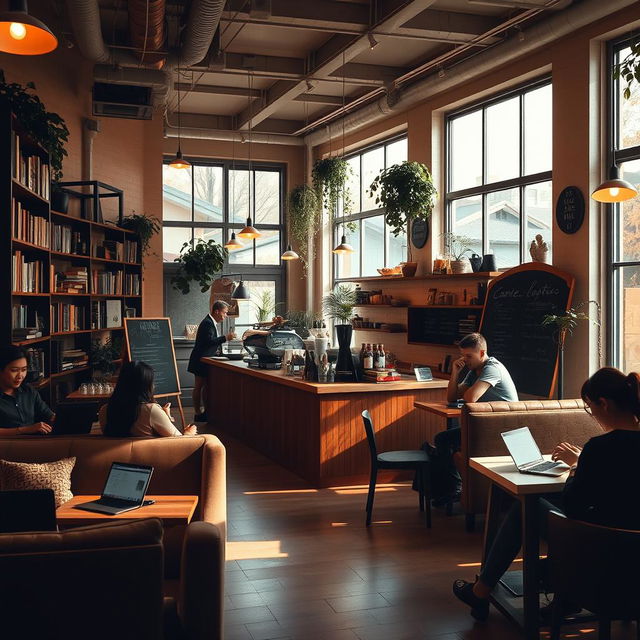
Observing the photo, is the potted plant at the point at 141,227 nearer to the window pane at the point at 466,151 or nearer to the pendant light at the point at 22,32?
the window pane at the point at 466,151

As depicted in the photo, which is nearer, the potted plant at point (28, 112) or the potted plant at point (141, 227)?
the potted plant at point (28, 112)

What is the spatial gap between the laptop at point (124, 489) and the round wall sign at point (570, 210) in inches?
215

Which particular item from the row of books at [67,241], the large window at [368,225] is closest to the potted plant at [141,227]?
the row of books at [67,241]

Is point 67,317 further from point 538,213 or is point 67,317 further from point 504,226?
point 538,213

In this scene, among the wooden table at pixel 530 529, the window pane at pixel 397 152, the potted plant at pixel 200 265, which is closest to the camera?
the wooden table at pixel 530 529

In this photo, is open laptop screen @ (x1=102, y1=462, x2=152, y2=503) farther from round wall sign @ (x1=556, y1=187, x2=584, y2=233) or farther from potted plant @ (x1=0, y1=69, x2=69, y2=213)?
round wall sign @ (x1=556, y1=187, x2=584, y2=233)

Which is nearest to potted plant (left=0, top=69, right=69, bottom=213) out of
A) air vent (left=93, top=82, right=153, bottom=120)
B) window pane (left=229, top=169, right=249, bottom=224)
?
air vent (left=93, top=82, right=153, bottom=120)

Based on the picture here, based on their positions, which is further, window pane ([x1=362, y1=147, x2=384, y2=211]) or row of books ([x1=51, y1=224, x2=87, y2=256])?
window pane ([x1=362, y1=147, x2=384, y2=211])

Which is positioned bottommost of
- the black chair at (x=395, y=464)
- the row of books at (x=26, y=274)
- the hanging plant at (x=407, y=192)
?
the black chair at (x=395, y=464)

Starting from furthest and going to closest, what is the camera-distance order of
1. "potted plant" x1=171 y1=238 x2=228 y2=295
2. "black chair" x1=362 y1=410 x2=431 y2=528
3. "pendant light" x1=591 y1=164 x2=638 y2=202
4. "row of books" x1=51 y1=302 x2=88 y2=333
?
"potted plant" x1=171 y1=238 x2=228 y2=295, "row of books" x1=51 y1=302 x2=88 y2=333, "pendant light" x1=591 y1=164 x2=638 y2=202, "black chair" x1=362 y1=410 x2=431 y2=528

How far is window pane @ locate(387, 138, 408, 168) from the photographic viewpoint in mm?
11578

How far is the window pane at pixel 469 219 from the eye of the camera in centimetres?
976

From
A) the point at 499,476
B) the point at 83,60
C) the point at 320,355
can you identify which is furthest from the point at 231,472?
the point at 83,60

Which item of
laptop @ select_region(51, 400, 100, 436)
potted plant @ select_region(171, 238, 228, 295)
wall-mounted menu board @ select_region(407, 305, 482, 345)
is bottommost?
laptop @ select_region(51, 400, 100, 436)
